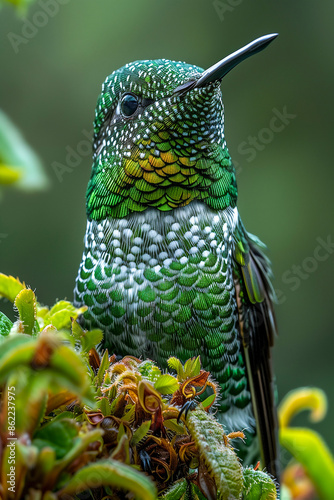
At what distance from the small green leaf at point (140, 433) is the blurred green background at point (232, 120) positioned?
10.1 ft

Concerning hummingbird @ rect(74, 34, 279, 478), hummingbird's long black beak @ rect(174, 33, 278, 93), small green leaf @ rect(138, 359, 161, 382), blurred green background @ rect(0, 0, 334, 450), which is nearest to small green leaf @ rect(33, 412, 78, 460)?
small green leaf @ rect(138, 359, 161, 382)

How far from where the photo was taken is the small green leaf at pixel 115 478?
619mm

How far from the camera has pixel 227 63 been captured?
1.39 metres

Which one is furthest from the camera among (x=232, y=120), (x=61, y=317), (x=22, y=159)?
(x=232, y=120)

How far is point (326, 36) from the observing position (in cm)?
442

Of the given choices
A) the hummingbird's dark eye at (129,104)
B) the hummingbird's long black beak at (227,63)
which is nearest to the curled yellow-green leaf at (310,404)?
the hummingbird's long black beak at (227,63)

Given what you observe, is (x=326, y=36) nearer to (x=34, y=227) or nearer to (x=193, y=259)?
(x=34, y=227)

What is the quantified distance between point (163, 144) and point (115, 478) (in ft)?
3.41

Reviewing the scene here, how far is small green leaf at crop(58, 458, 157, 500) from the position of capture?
619 millimetres

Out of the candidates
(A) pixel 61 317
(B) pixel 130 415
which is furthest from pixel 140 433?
(A) pixel 61 317

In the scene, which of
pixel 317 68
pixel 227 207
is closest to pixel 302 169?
pixel 317 68

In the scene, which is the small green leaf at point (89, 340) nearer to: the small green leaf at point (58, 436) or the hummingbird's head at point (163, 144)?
the small green leaf at point (58, 436)

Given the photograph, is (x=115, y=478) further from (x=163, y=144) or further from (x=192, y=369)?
(x=163, y=144)

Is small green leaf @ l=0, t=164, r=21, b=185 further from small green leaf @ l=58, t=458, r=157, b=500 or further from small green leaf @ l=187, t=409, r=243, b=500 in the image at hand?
small green leaf @ l=187, t=409, r=243, b=500
